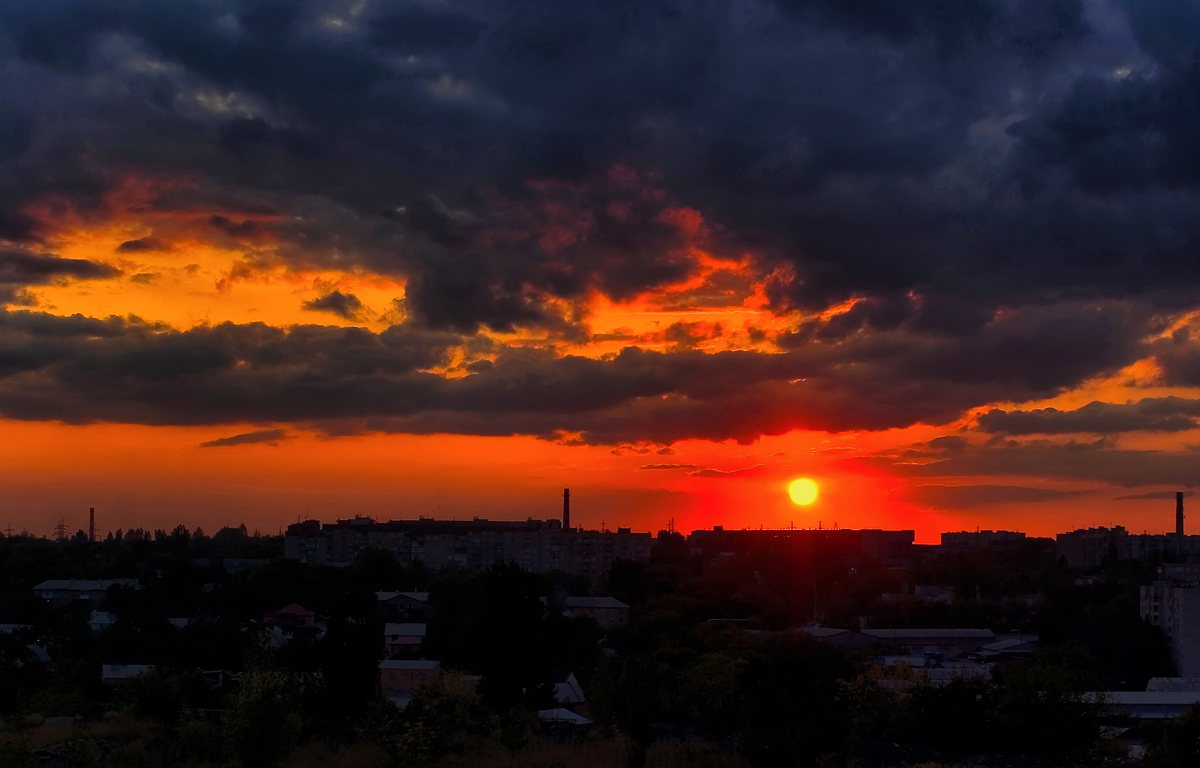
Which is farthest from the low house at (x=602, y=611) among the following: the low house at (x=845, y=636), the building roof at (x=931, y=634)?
the building roof at (x=931, y=634)

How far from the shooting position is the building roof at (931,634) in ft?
229

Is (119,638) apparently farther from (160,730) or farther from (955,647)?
(955,647)

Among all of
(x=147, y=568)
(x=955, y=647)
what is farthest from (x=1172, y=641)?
(x=147, y=568)

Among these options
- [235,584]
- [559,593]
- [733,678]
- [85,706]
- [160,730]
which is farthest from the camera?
[559,593]

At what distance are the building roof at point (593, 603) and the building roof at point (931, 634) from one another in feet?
53.1

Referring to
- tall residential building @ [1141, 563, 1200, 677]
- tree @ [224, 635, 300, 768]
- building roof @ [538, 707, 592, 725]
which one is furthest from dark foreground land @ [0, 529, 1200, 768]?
tall residential building @ [1141, 563, 1200, 677]

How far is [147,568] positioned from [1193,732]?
294ft

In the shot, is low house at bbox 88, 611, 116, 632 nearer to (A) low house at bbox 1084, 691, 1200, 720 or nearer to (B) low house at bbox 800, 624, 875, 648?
(B) low house at bbox 800, 624, 875, 648

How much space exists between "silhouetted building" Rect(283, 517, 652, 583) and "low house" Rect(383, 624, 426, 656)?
55861 millimetres

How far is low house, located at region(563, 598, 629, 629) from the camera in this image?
249 feet

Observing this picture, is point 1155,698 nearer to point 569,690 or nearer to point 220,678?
point 569,690

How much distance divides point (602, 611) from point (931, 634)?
20.2 meters

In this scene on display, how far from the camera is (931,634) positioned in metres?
71.3

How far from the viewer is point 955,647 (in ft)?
222
